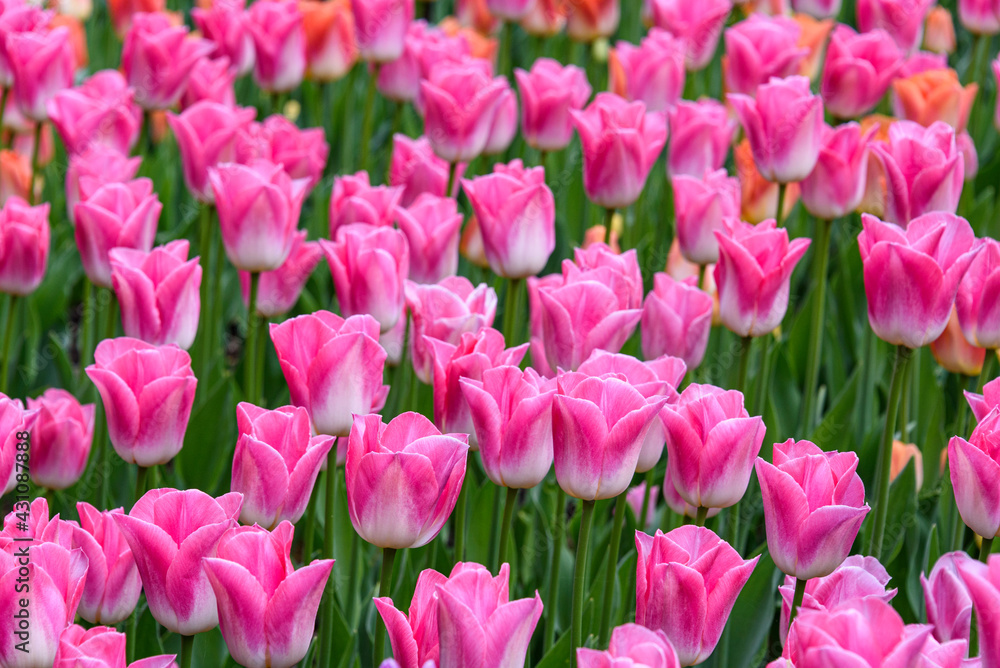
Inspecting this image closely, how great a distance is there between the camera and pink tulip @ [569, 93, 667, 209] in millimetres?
2146

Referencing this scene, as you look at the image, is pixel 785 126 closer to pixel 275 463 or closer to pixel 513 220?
pixel 513 220

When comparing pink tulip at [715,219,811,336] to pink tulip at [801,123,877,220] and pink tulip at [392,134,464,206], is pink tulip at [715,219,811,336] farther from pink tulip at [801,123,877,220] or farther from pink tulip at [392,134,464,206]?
pink tulip at [392,134,464,206]

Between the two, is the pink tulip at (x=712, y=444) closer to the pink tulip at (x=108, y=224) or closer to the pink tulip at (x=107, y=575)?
the pink tulip at (x=107, y=575)

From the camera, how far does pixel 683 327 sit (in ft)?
5.83

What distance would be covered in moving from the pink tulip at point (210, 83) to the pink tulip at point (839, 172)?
4.29 feet

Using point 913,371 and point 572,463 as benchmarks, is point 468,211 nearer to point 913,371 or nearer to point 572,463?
point 913,371

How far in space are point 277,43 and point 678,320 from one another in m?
1.52

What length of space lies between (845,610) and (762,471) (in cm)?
35

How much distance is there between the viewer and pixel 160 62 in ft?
8.61

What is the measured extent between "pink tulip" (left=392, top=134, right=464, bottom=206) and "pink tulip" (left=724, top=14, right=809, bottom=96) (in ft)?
2.42

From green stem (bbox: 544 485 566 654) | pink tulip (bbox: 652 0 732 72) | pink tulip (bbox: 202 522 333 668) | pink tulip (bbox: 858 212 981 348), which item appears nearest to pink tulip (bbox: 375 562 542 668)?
pink tulip (bbox: 202 522 333 668)

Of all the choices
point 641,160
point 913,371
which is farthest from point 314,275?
point 913,371

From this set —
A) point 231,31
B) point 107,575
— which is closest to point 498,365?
point 107,575

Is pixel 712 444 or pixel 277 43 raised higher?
pixel 277 43
